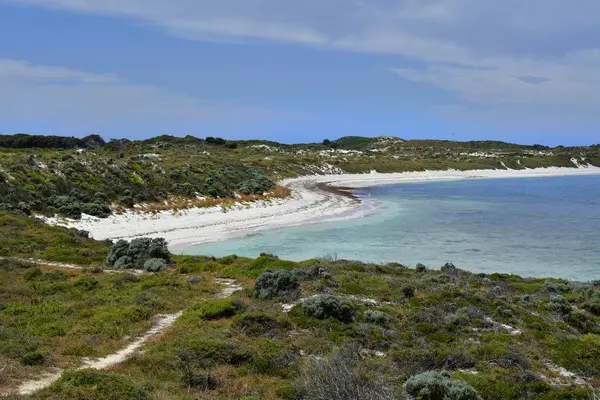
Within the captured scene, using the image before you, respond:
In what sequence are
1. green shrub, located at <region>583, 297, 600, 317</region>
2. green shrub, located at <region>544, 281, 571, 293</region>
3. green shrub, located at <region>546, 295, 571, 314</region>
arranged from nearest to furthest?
green shrub, located at <region>546, 295, 571, 314</region> < green shrub, located at <region>583, 297, 600, 317</region> < green shrub, located at <region>544, 281, 571, 293</region>

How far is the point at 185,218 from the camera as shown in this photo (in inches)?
1791

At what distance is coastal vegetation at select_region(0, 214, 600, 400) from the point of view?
9.48 meters

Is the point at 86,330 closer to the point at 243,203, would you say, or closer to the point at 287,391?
the point at 287,391

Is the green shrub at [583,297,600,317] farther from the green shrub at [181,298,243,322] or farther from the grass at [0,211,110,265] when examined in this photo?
the grass at [0,211,110,265]

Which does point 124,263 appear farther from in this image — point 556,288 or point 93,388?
point 556,288

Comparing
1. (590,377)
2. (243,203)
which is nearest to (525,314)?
(590,377)

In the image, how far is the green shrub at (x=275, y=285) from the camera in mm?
17656

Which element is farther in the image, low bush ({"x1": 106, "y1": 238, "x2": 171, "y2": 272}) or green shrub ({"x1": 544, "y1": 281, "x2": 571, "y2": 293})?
low bush ({"x1": 106, "y1": 238, "x2": 171, "y2": 272})

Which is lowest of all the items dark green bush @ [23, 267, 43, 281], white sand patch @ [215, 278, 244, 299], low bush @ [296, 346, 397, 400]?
white sand patch @ [215, 278, 244, 299]

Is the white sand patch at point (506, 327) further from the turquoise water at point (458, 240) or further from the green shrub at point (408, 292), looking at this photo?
the turquoise water at point (458, 240)

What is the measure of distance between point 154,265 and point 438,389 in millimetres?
17791

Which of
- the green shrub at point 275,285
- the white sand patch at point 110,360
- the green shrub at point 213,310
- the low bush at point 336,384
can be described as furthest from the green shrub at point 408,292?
the low bush at point 336,384

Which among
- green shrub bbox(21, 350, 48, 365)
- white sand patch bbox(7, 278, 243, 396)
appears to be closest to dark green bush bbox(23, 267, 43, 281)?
white sand patch bbox(7, 278, 243, 396)

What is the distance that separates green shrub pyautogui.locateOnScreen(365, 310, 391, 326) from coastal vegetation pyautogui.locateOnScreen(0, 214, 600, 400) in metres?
0.03
